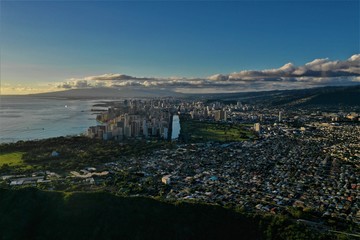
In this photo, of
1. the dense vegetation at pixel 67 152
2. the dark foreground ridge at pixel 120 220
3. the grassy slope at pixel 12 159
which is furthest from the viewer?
the grassy slope at pixel 12 159

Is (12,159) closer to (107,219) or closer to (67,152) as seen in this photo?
(67,152)

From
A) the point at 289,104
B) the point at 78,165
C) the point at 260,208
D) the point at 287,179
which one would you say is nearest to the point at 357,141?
the point at 287,179

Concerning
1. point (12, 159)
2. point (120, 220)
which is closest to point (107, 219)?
point (120, 220)

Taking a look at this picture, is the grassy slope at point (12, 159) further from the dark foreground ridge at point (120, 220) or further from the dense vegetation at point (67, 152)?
the dark foreground ridge at point (120, 220)

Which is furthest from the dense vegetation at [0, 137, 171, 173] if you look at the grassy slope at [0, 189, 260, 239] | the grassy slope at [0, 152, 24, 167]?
the grassy slope at [0, 189, 260, 239]

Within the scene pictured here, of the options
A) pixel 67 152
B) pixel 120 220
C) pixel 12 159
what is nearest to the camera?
pixel 120 220

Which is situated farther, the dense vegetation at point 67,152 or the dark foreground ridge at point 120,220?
the dense vegetation at point 67,152

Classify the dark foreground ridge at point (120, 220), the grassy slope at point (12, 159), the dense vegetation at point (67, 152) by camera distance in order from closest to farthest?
the dark foreground ridge at point (120, 220), the dense vegetation at point (67, 152), the grassy slope at point (12, 159)

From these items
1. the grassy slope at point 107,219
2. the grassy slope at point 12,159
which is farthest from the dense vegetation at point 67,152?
the grassy slope at point 107,219
